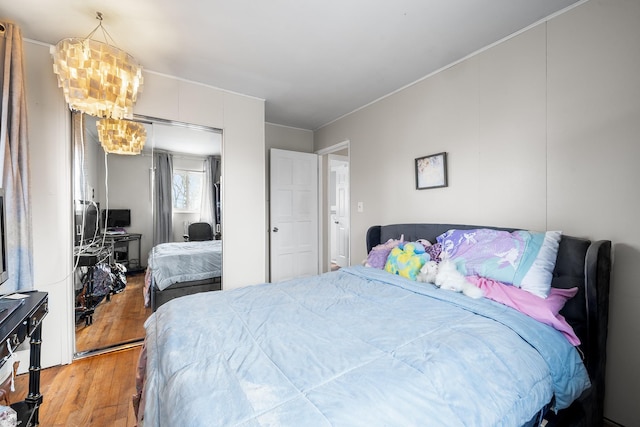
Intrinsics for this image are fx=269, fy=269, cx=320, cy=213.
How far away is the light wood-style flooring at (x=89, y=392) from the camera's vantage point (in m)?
1.62

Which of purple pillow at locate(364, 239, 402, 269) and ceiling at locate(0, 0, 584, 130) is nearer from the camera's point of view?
ceiling at locate(0, 0, 584, 130)

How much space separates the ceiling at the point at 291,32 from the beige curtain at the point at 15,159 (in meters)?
0.29

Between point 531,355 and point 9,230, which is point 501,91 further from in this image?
point 9,230

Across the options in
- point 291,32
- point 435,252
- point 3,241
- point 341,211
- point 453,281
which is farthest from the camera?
point 341,211

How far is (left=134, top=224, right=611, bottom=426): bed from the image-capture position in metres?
0.77

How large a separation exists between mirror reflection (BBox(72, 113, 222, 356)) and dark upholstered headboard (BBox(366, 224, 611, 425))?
9.44 feet

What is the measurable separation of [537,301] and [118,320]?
3.42 meters

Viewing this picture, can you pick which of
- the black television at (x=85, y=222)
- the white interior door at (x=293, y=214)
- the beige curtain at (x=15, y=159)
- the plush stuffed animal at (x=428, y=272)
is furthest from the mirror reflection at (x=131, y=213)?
the plush stuffed animal at (x=428, y=272)

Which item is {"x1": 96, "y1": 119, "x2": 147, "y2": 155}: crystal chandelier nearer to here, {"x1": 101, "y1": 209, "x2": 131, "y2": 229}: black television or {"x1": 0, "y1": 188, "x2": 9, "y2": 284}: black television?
{"x1": 101, "y1": 209, "x2": 131, "y2": 229}: black television

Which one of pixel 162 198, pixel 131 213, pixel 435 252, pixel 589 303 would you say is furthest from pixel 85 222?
pixel 589 303

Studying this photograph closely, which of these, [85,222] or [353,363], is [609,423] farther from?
[85,222]

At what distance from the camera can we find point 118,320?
2660 millimetres

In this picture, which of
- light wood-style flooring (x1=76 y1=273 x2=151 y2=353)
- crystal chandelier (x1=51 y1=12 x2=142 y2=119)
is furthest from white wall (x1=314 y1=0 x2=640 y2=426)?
light wood-style flooring (x1=76 y1=273 x2=151 y2=353)

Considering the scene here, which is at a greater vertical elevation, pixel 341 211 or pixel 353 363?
pixel 341 211
